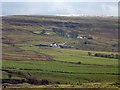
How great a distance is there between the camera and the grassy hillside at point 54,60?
174 feet

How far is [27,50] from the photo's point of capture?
8362 centimetres

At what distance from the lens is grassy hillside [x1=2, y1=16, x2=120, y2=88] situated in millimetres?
52891

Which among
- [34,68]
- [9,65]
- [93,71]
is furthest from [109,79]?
[9,65]

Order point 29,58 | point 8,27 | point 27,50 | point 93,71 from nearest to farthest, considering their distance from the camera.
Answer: point 93,71 < point 29,58 < point 27,50 < point 8,27

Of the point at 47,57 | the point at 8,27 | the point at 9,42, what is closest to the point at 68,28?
the point at 8,27

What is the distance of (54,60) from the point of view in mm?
69312

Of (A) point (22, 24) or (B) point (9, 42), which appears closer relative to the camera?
(B) point (9, 42)

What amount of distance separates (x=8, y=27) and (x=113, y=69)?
71938 millimetres

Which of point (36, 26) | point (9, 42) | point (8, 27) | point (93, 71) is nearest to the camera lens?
point (93, 71)

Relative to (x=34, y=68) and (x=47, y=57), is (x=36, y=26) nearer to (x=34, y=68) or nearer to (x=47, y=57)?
(x=47, y=57)

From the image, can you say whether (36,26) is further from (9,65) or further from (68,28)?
(9,65)

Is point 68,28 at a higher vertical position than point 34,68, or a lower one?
higher

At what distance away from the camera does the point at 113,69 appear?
6247 cm

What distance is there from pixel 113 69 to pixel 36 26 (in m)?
78.1
